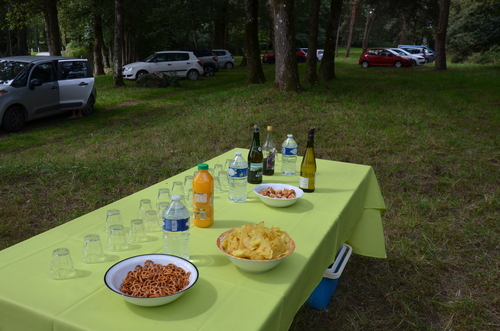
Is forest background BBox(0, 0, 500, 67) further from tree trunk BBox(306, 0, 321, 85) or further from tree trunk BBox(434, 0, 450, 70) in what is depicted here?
tree trunk BBox(306, 0, 321, 85)

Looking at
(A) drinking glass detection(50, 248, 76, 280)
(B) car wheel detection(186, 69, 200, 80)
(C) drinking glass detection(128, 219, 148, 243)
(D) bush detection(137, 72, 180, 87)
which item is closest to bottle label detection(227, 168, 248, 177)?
(C) drinking glass detection(128, 219, 148, 243)

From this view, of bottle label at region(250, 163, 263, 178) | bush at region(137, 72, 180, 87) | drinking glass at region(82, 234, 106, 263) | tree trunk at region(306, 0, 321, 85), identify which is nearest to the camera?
drinking glass at region(82, 234, 106, 263)

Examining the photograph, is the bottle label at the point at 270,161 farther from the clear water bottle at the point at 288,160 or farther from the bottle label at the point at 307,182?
the bottle label at the point at 307,182

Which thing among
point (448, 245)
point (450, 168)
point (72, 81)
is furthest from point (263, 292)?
point (72, 81)

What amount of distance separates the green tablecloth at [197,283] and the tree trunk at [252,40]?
12.4 meters

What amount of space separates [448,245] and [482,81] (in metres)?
13.2

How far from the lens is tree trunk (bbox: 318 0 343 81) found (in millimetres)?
14288

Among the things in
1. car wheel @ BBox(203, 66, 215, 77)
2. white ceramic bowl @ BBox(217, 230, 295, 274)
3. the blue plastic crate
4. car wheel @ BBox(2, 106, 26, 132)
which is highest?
car wheel @ BBox(203, 66, 215, 77)

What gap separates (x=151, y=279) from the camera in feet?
5.41

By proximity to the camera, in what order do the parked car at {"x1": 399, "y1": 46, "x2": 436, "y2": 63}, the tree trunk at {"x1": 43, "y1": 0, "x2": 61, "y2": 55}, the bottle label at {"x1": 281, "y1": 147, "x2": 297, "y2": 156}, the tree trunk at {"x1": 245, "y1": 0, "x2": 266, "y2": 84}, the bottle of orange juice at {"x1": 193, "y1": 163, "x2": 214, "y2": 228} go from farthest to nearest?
the parked car at {"x1": 399, "y1": 46, "x2": 436, "y2": 63} → the tree trunk at {"x1": 43, "y1": 0, "x2": 61, "y2": 55} → the tree trunk at {"x1": 245, "y1": 0, "x2": 266, "y2": 84} → the bottle label at {"x1": 281, "y1": 147, "x2": 297, "y2": 156} → the bottle of orange juice at {"x1": 193, "y1": 163, "x2": 214, "y2": 228}

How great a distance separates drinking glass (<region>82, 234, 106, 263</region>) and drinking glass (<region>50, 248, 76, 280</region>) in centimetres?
11

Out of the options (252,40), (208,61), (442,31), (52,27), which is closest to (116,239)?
(252,40)

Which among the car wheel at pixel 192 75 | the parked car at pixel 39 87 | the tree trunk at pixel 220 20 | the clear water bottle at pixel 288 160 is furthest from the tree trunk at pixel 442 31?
the clear water bottle at pixel 288 160

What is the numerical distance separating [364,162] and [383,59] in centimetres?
2139
